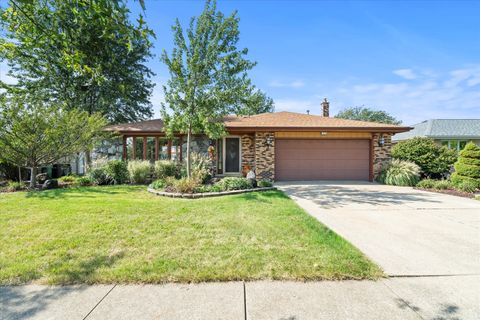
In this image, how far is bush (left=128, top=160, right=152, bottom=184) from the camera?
941cm

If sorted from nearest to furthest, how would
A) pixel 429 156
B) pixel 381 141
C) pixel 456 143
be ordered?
1. pixel 429 156
2. pixel 381 141
3. pixel 456 143

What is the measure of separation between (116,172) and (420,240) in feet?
32.4

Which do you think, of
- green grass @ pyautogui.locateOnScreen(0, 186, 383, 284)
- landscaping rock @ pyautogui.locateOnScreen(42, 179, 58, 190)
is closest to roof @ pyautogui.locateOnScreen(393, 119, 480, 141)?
green grass @ pyautogui.locateOnScreen(0, 186, 383, 284)

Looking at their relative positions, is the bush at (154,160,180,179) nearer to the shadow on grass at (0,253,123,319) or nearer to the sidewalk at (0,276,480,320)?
the shadow on grass at (0,253,123,319)

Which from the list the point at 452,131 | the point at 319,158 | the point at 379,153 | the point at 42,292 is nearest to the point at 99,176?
the point at 42,292

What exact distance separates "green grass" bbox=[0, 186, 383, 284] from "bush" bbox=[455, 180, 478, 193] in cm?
726

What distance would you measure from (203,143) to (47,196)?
21.5 feet

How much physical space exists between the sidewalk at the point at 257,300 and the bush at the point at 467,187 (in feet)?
25.4

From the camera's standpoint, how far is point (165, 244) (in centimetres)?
364

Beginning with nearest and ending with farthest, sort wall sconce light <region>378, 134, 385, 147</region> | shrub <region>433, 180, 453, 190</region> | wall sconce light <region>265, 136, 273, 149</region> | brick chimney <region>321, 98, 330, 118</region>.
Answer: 1. shrub <region>433, 180, 453, 190</region>
2. wall sconce light <region>265, 136, 273, 149</region>
3. wall sconce light <region>378, 134, 385, 147</region>
4. brick chimney <region>321, 98, 330, 118</region>

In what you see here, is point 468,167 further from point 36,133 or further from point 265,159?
point 36,133

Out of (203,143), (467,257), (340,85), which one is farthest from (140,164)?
(340,85)

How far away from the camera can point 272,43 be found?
36.1 ft

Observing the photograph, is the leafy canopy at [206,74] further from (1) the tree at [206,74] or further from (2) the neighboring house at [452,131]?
(2) the neighboring house at [452,131]
